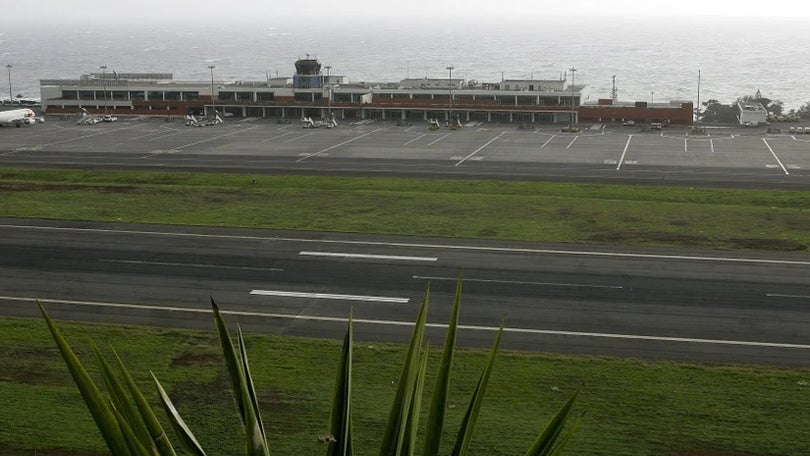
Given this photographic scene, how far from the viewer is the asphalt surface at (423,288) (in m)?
36.1

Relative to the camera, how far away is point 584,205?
6206cm

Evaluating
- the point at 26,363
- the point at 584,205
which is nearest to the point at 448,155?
the point at 584,205

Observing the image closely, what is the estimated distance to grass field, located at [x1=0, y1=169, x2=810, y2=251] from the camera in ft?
177

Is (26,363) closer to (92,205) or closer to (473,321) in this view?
(473,321)

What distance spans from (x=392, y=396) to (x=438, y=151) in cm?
6510

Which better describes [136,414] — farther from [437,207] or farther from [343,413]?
[437,207]

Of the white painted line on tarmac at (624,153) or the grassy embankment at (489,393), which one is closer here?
the grassy embankment at (489,393)

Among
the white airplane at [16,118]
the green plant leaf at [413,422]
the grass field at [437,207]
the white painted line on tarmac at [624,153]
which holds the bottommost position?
the grass field at [437,207]

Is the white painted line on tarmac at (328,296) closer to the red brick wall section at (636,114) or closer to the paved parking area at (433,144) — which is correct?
the paved parking area at (433,144)

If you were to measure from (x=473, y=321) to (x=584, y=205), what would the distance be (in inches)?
1048

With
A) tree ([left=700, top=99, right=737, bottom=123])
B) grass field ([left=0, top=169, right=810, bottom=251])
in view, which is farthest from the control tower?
grass field ([left=0, top=169, right=810, bottom=251])

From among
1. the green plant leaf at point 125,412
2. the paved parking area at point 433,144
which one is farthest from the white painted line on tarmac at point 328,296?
the paved parking area at point 433,144

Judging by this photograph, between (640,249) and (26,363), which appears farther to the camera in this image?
(640,249)

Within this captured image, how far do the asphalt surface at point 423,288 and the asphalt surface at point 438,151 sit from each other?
27.8 metres
